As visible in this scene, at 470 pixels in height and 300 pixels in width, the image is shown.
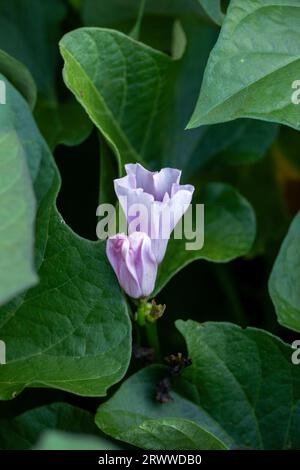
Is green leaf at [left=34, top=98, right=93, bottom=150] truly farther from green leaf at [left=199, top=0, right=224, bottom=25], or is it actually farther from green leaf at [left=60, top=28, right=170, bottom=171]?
green leaf at [left=199, top=0, right=224, bottom=25]

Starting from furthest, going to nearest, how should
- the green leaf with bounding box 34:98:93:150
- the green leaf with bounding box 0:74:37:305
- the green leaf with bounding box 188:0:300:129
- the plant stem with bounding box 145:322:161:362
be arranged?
the green leaf with bounding box 34:98:93:150
the plant stem with bounding box 145:322:161:362
the green leaf with bounding box 188:0:300:129
the green leaf with bounding box 0:74:37:305

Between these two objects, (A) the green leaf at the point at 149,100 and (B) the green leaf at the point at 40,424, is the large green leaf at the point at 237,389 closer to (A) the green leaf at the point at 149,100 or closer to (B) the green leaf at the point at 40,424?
(B) the green leaf at the point at 40,424

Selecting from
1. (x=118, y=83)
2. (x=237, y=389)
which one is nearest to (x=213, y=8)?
(x=118, y=83)

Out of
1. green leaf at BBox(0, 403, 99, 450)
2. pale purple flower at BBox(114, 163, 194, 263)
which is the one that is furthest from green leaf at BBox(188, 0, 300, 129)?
green leaf at BBox(0, 403, 99, 450)

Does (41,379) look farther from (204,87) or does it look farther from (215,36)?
(215,36)

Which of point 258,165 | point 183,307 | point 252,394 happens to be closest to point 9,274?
point 252,394

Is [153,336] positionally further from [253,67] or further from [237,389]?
[253,67]
